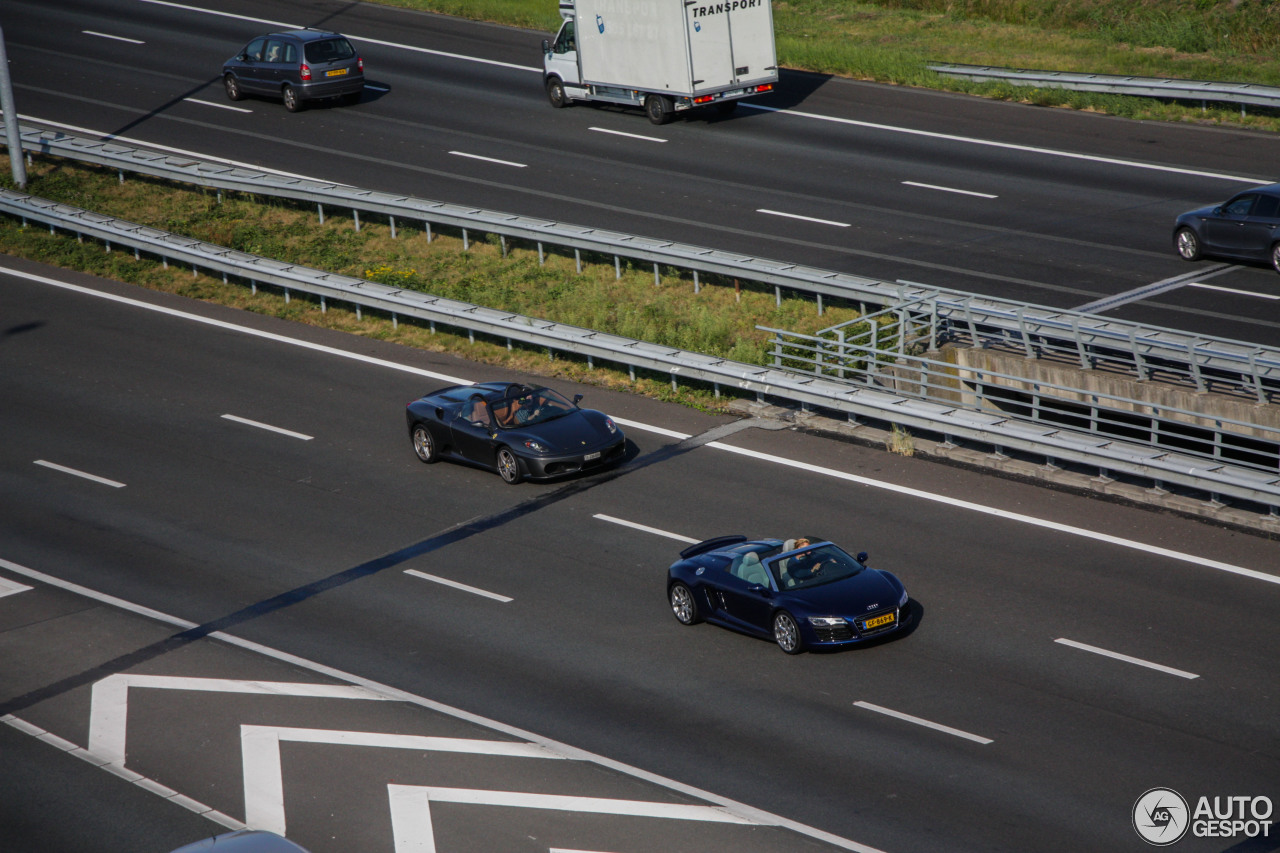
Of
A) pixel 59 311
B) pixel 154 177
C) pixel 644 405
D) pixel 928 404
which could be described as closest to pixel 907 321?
pixel 928 404

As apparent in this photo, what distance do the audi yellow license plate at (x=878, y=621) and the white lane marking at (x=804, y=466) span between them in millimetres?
4058

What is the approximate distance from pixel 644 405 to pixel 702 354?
1257mm

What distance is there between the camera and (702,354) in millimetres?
22844

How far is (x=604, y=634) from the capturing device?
15.3 metres

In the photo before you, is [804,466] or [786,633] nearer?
[786,633]

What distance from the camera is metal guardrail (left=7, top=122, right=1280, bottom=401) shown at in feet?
64.8

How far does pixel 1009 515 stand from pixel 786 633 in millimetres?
4760

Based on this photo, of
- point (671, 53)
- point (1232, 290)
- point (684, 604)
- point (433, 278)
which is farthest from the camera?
point (671, 53)

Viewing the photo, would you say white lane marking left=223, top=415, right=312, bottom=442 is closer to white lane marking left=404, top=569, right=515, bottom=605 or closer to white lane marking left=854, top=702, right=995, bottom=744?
white lane marking left=404, top=569, right=515, bottom=605

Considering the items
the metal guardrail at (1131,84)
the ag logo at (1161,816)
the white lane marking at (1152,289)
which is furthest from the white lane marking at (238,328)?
the metal guardrail at (1131,84)

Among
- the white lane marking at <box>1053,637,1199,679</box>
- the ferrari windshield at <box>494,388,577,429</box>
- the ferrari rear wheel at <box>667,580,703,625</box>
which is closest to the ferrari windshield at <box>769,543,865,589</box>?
the ferrari rear wheel at <box>667,580,703,625</box>

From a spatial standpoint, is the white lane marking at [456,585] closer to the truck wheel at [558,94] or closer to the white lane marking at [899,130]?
the white lane marking at [899,130]

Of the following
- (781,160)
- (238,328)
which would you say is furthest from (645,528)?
(781,160)

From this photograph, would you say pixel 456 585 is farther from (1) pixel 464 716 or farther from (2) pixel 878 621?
(2) pixel 878 621
